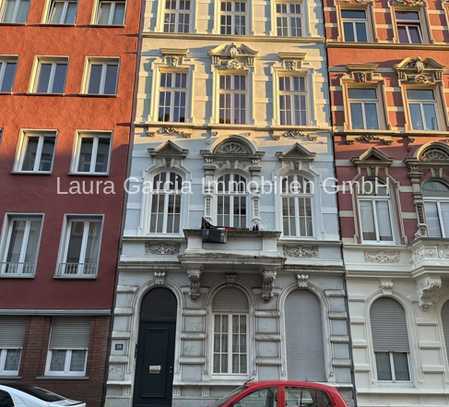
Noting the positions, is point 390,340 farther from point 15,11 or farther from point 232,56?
point 15,11

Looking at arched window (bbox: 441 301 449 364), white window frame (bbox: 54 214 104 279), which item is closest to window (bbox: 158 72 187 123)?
white window frame (bbox: 54 214 104 279)

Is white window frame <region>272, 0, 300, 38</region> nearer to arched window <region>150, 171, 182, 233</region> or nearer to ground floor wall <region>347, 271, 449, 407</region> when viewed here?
arched window <region>150, 171, 182, 233</region>

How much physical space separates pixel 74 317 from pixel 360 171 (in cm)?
1108

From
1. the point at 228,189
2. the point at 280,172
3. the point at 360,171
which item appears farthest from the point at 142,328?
the point at 360,171

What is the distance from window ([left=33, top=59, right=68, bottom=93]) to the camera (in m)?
17.4

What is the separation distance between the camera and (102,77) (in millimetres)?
17469

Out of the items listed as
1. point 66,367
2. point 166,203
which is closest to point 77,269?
point 66,367

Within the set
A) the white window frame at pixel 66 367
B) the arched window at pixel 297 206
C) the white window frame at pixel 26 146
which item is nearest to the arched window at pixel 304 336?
the arched window at pixel 297 206

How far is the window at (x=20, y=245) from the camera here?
1462 cm

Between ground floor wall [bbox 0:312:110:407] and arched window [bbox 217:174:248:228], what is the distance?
5.17 metres

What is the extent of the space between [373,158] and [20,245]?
13.0 m

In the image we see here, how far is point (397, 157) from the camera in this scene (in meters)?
16.1

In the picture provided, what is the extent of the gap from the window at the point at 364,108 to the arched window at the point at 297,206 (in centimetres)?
332

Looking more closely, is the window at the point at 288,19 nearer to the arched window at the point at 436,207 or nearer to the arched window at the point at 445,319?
the arched window at the point at 436,207
